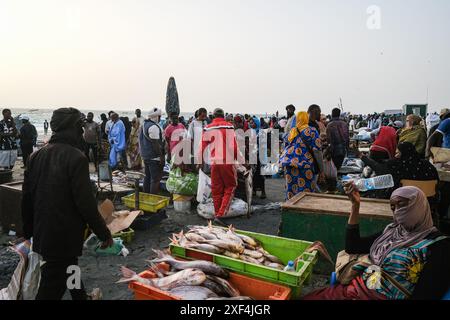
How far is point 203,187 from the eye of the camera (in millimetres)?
6594

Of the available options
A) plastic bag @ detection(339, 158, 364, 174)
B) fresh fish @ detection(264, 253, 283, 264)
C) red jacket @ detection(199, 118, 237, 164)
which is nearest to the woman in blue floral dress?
red jacket @ detection(199, 118, 237, 164)

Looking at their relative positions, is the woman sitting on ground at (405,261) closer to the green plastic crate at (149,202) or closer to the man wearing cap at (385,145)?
the green plastic crate at (149,202)

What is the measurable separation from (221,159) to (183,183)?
4.37 ft

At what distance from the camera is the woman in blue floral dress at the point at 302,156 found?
210 inches

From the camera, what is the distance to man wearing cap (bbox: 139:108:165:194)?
22.5ft

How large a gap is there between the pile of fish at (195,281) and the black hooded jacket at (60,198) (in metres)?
0.52

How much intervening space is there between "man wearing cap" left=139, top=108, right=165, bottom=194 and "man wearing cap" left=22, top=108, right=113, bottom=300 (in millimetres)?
4013

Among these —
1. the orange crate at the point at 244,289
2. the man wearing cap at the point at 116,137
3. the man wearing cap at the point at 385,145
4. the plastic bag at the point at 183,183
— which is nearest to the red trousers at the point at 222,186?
the plastic bag at the point at 183,183

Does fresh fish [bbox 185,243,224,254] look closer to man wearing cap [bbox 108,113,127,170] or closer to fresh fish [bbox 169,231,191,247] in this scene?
fresh fish [bbox 169,231,191,247]

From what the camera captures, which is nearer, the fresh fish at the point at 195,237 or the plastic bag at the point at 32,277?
the plastic bag at the point at 32,277

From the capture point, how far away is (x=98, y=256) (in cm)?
479

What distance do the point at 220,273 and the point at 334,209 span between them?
1.84 meters
